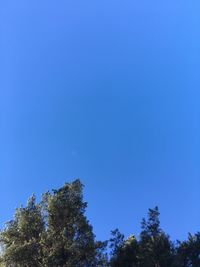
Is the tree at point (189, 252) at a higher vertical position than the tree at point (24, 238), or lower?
lower

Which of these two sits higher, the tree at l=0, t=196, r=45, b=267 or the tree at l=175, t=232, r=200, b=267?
the tree at l=0, t=196, r=45, b=267

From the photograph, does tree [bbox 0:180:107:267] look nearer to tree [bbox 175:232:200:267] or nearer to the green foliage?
the green foliage

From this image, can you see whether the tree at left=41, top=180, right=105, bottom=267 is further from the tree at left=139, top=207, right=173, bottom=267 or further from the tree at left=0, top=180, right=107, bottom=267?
the tree at left=139, top=207, right=173, bottom=267

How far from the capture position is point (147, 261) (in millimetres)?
32969

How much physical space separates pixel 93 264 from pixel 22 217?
7288mm

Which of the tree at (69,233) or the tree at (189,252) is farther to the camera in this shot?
the tree at (189,252)

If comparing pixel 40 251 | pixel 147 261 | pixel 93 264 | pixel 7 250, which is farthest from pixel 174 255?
pixel 7 250

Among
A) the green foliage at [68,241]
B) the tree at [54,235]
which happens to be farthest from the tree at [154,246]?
the tree at [54,235]

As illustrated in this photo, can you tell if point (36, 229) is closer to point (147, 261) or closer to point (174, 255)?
point (147, 261)

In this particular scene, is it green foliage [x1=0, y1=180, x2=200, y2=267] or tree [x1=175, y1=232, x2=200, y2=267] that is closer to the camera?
green foliage [x1=0, y1=180, x2=200, y2=267]

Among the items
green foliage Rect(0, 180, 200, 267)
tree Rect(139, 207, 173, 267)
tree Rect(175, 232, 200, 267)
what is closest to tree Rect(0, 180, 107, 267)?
green foliage Rect(0, 180, 200, 267)

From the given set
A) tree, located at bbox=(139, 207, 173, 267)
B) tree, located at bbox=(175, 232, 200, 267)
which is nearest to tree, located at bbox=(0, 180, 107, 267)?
tree, located at bbox=(139, 207, 173, 267)

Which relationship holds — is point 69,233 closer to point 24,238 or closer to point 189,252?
point 24,238

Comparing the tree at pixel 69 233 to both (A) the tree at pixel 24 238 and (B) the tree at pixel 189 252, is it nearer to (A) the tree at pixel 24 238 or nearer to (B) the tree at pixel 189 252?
(A) the tree at pixel 24 238
